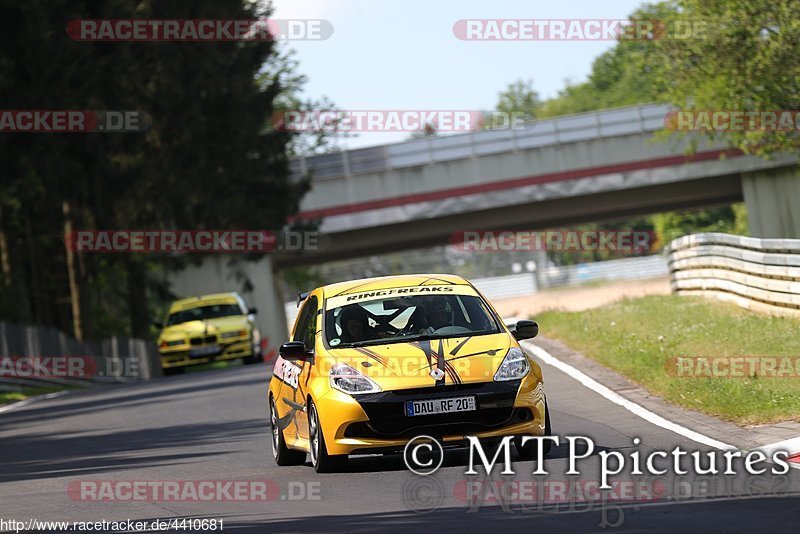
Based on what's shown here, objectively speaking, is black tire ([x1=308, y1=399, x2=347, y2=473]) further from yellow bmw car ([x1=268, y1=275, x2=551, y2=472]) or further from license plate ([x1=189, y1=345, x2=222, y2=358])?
license plate ([x1=189, y1=345, x2=222, y2=358])

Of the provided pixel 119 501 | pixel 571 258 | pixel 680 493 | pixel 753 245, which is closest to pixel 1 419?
pixel 753 245

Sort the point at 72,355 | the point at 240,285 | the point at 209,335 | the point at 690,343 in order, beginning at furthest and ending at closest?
the point at 240,285 < the point at 72,355 < the point at 209,335 < the point at 690,343

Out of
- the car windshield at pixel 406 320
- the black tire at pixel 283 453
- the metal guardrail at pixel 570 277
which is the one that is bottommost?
the metal guardrail at pixel 570 277

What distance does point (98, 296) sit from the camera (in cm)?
5534

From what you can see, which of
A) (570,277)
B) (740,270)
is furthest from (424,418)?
(570,277)

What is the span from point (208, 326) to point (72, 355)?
24.3 ft

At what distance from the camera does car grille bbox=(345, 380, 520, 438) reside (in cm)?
1164

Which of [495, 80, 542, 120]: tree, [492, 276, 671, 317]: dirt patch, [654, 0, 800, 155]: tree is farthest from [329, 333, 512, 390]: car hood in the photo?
[495, 80, 542, 120]: tree

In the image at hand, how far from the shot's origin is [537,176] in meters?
53.8

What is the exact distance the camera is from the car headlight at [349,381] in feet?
38.6

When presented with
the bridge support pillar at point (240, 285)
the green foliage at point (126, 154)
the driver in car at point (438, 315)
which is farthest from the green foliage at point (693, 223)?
the driver in car at point (438, 315)

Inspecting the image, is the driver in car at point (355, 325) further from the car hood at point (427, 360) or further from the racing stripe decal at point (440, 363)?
the racing stripe decal at point (440, 363)

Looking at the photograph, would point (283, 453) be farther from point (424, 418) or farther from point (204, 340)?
point (204, 340)

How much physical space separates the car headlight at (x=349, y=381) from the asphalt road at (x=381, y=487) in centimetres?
65
